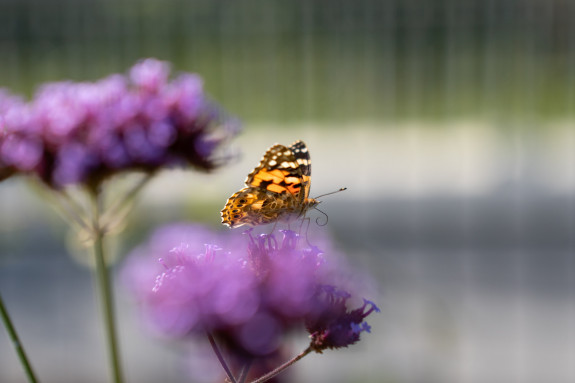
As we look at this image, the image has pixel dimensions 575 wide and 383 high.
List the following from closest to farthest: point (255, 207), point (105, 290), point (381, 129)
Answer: point (255, 207) < point (105, 290) < point (381, 129)

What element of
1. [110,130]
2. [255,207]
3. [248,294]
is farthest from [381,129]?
[248,294]

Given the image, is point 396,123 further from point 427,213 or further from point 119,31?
point 119,31

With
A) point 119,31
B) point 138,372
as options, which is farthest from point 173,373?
point 119,31

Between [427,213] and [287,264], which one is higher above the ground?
[287,264]

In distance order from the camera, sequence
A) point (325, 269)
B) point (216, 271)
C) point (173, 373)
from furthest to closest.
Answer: point (173, 373) → point (325, 269) → point (216, 271)

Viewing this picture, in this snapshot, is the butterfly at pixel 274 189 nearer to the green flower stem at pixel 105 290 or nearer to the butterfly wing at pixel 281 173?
the butterfly wing at pixel 281 173

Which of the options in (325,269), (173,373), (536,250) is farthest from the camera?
(536,250)

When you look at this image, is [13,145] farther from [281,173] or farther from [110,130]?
[281,173]
